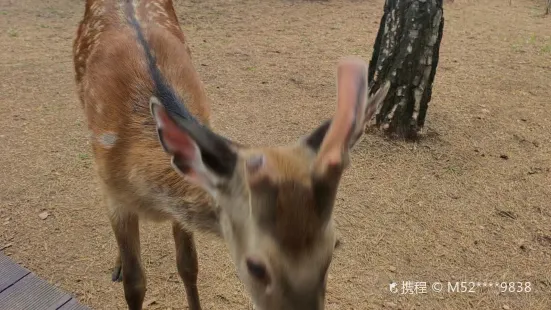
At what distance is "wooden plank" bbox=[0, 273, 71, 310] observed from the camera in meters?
2.81

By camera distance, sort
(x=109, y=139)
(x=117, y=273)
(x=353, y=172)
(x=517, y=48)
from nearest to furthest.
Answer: (x=109, y=139) < (x=117, y=273) < (x=353, y=172) < (x=517, y=48)

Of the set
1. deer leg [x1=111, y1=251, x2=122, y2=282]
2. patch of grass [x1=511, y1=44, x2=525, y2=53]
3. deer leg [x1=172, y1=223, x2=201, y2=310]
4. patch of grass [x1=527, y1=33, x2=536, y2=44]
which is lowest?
deer leg [x1=111, y1=251, x2=122, y2=282]

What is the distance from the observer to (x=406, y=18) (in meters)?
4.36

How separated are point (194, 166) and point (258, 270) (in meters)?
0.45

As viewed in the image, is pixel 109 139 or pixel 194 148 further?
pixel 109 139

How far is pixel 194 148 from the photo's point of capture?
1769 millimetres

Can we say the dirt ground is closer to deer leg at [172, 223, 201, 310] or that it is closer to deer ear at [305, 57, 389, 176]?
deer leg at [172, 223, 201, 310]

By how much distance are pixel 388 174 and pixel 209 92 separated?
241 centimetres

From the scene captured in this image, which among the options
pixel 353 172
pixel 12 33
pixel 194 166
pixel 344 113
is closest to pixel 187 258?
pixel 194 166

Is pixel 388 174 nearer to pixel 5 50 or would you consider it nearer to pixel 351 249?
pixel 351 249

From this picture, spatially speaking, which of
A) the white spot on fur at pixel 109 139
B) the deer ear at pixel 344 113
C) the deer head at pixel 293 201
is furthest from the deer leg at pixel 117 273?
the deer ear at pixel 344 113

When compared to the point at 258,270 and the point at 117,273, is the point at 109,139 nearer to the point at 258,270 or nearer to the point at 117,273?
the point at 117,273

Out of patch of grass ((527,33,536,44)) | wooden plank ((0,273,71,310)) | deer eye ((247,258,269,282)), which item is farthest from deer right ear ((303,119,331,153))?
patch of grass ((527,33,536,44))

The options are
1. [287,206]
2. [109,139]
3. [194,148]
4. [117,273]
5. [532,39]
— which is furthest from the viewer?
[532,39]
